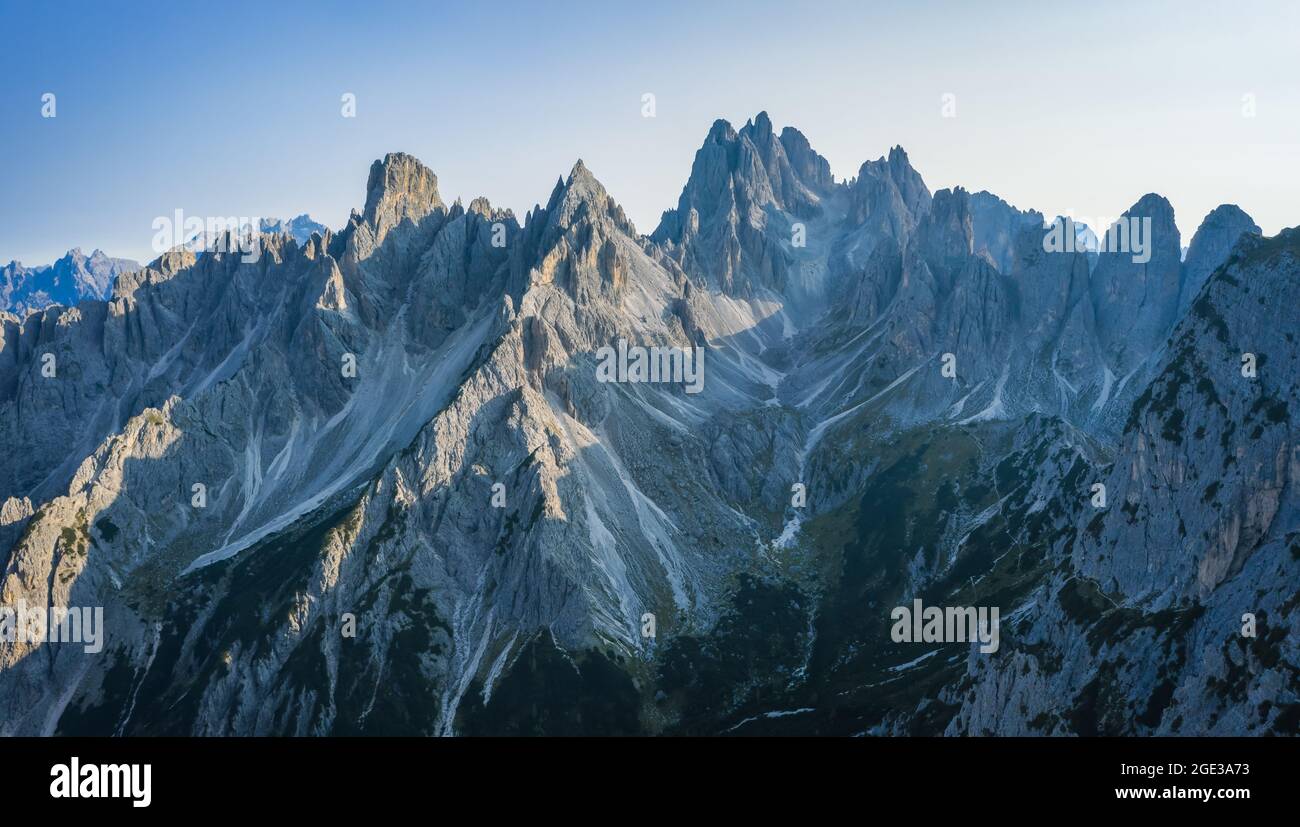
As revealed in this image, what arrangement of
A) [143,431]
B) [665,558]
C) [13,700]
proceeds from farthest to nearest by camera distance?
[143,431] < [665,558] < [13,700]

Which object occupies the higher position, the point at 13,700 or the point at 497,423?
the point at 497,423

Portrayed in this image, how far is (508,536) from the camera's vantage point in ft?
557

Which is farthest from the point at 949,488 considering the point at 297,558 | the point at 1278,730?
the point at 297,558

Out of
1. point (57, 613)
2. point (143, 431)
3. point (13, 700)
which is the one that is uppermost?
point (143, 431)

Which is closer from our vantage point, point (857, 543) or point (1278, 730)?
point (1278, 730)
